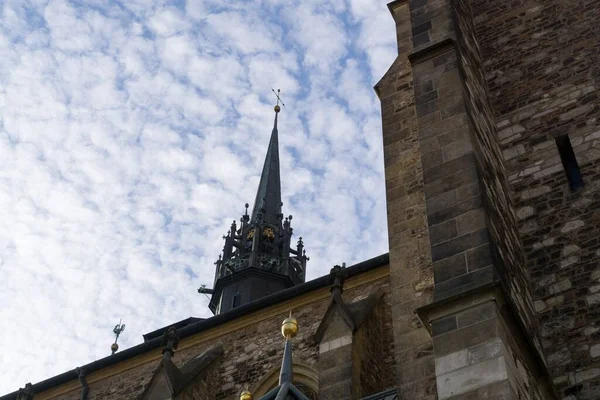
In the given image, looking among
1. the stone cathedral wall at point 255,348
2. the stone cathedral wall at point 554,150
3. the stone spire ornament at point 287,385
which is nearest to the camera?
the stone spire ornament at point 287,385

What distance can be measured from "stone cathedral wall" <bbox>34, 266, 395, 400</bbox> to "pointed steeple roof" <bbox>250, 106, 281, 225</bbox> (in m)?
13.9

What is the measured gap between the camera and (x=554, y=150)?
37.2 feet

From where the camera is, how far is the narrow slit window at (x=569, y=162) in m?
10.9

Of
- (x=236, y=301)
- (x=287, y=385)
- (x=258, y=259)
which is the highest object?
(x=258, y=259)

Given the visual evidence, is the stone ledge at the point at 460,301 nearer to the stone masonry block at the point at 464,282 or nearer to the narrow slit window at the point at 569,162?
the stone masonry block at the point at 464,282

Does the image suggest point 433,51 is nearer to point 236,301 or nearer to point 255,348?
point 255,348

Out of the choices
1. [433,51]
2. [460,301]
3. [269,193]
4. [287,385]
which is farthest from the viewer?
[269,193]

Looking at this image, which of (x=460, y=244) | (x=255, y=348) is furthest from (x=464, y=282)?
(x=255, y=348)

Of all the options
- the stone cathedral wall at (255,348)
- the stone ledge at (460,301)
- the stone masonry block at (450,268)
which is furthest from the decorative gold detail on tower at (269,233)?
the stone ledge at (460,301)

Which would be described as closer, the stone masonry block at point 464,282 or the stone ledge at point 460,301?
the stone ledge at point 460,301

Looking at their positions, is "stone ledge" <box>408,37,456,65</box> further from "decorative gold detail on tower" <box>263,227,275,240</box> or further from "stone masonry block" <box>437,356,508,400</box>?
"decorative gold detail on tower" <box>263,227,275,240</box>

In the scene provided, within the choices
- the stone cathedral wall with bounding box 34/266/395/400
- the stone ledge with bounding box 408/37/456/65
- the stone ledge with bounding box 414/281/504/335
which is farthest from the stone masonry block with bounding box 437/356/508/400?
the stone cathedral wall with bounding box 34/266/395/400

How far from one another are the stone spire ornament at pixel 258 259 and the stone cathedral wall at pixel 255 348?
991cm

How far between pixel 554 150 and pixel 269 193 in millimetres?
22223
